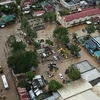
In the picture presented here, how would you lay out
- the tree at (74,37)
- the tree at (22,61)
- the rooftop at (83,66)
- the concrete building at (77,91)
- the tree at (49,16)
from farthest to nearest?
the tree at (49,16) → the tree at (74,37) → the rooftop at (83,66) → the tree at (22,61) → the concrete building at (77,91)

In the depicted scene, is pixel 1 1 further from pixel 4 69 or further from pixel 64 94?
pixel 64 94

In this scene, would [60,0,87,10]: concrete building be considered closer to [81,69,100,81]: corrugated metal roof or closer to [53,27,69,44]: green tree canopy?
[53,27,69,44]: green tree canopy

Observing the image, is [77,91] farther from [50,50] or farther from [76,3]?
[76,3]

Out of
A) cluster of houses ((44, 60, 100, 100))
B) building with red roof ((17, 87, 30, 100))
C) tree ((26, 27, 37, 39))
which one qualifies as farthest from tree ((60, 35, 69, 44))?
building with red roof ((17, 87, 30, 100))

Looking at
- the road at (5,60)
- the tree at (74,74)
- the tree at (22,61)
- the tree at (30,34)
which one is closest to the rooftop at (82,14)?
the tree at (30,34)

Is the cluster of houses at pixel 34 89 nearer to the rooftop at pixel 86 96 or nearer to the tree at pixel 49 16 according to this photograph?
the rooftop at pixel 86 96

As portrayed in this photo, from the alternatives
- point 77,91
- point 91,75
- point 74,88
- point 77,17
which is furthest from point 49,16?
point 77,91

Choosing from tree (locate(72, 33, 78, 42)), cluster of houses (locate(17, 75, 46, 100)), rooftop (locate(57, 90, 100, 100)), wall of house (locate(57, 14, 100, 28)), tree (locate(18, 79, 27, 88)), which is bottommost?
cluster of houses (locate(17, 75, 46, 100))

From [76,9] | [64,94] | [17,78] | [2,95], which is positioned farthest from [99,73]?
[76,9]
